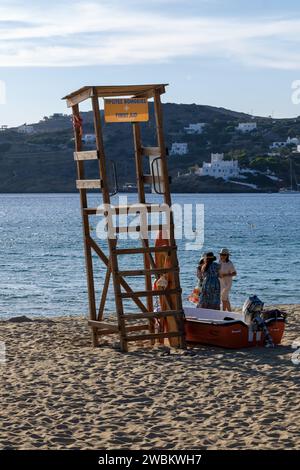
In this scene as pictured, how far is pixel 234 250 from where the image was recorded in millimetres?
57750

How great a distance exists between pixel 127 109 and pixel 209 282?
295 centimetres

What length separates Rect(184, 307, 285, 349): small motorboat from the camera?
43.5ft

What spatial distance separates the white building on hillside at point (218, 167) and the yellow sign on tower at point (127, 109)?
6283 inches

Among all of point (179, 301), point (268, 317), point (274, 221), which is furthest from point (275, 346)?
point (274, 221)

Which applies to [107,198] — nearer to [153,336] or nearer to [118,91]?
[118,91]

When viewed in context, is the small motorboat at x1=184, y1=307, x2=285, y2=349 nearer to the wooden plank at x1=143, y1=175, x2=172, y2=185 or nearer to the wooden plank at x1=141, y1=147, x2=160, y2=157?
the wooden plank at x1=143, y1=175, x2=172, y2=185

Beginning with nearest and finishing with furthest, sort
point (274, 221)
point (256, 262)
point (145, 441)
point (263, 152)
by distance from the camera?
point (145, 441) < point (256, 262) < point (274, 221) < point (263, 152)

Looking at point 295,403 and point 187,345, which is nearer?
point 295,403

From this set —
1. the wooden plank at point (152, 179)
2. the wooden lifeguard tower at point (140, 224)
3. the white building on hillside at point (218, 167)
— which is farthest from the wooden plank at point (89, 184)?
the white building on hillside at point (218, 167)

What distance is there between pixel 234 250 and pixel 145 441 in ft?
162

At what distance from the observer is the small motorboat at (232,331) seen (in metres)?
13.3

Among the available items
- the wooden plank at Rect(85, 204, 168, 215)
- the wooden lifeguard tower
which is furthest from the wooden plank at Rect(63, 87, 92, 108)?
the wooden plank at Rect(85, 204, 168, 215)

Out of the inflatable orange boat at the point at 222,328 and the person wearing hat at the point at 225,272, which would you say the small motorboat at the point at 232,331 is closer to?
the inflatable orange boat at the point at 222,328
